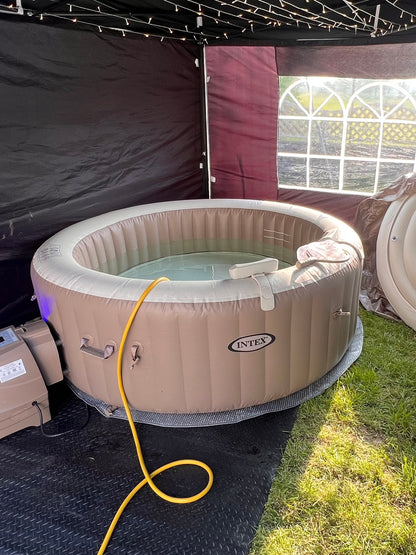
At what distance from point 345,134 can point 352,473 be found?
2.64 m

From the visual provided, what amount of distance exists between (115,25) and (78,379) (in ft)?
7.51

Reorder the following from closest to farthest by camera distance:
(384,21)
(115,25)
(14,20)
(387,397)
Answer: (387,397) < (14,20) < (384,21) < (115,25)

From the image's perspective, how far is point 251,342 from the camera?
6.59ft

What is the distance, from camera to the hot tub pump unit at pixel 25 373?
206 centimetres

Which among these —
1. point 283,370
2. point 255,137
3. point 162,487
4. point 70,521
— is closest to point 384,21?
point 255,137

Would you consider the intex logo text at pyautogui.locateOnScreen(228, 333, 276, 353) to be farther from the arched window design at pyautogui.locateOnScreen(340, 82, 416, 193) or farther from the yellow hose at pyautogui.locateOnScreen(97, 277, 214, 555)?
the arched window design at pyautogui.locateOnScreen(340, 82, 416, 193)

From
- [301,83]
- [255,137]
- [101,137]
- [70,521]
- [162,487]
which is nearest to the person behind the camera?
[70,521]

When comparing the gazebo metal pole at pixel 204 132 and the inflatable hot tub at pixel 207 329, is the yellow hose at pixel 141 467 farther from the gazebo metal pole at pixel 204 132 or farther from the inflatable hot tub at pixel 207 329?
the gazebo metal pole at pixel 204 132

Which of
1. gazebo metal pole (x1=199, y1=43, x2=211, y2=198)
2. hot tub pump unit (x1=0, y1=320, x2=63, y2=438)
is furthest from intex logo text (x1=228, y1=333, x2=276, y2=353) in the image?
gazebo metal pole (x1=199, y1=43, x2=211, y2=198)

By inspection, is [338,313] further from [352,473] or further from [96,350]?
[96,350]

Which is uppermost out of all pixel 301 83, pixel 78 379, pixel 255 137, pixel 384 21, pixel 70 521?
pixel 384 21

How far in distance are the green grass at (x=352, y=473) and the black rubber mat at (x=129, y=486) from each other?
0.29ft

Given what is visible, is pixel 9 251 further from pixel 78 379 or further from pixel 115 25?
pixel 115 25

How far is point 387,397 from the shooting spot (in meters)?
2.27
